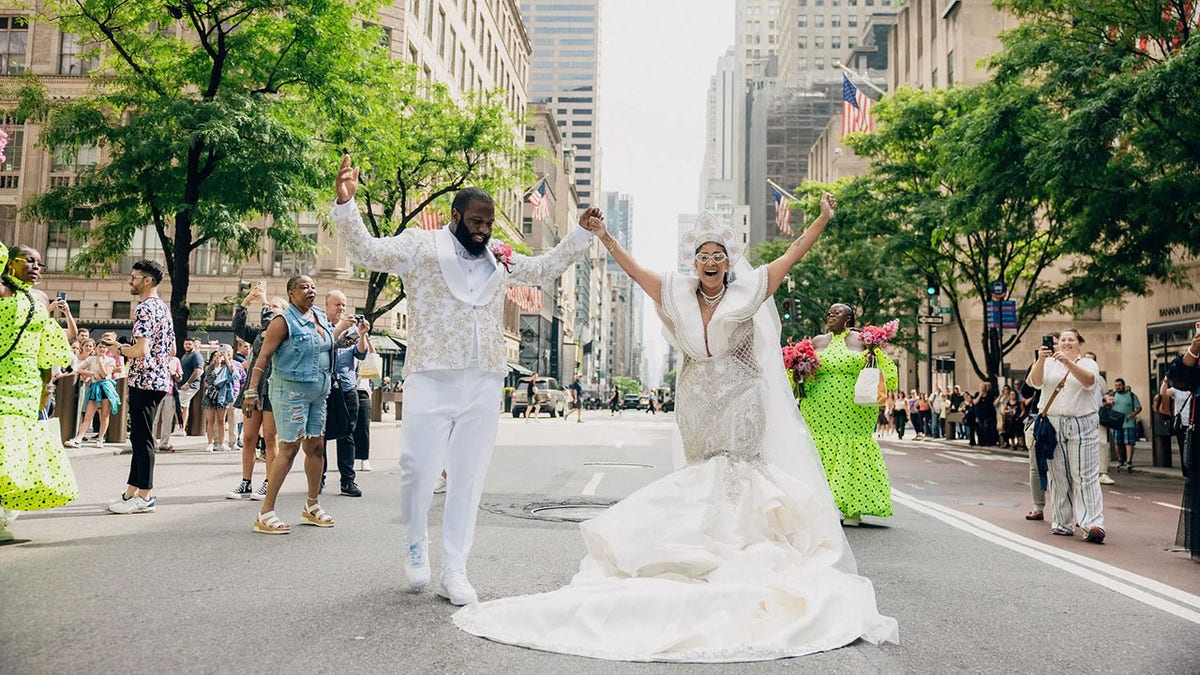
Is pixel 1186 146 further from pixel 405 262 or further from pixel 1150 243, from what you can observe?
pixel 405 262

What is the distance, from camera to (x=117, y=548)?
604 cm

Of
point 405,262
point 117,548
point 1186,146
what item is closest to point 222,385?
point 117,548

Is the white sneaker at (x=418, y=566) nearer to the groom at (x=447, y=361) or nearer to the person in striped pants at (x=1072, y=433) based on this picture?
the groom at (x=447, y=361)

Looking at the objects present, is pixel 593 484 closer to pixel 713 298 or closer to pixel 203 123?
pixel 713 298

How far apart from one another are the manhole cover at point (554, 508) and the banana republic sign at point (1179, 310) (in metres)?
21.5

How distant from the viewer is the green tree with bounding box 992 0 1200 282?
14086 millimetres

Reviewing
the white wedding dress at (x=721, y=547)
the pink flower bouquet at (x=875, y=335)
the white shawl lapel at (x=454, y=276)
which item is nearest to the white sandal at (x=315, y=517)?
the white wedding dress at (x=721, y=547)

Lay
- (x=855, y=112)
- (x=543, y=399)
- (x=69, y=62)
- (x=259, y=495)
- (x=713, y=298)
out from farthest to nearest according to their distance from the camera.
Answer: (x=543, y=399) → (x=69, y=62) → (x=855, y=112) → (x=259, y=495) → (x=713, y=298)

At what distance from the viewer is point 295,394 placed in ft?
23.0

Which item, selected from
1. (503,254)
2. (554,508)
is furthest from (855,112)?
(503,254)

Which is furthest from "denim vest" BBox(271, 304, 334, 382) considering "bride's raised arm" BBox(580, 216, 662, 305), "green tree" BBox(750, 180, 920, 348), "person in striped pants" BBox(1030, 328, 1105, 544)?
"green tree" BBox(750, 180, 920, 348)

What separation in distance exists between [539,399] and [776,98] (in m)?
73.7

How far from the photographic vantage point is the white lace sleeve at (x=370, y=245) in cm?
478

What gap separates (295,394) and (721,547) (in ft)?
12.6
